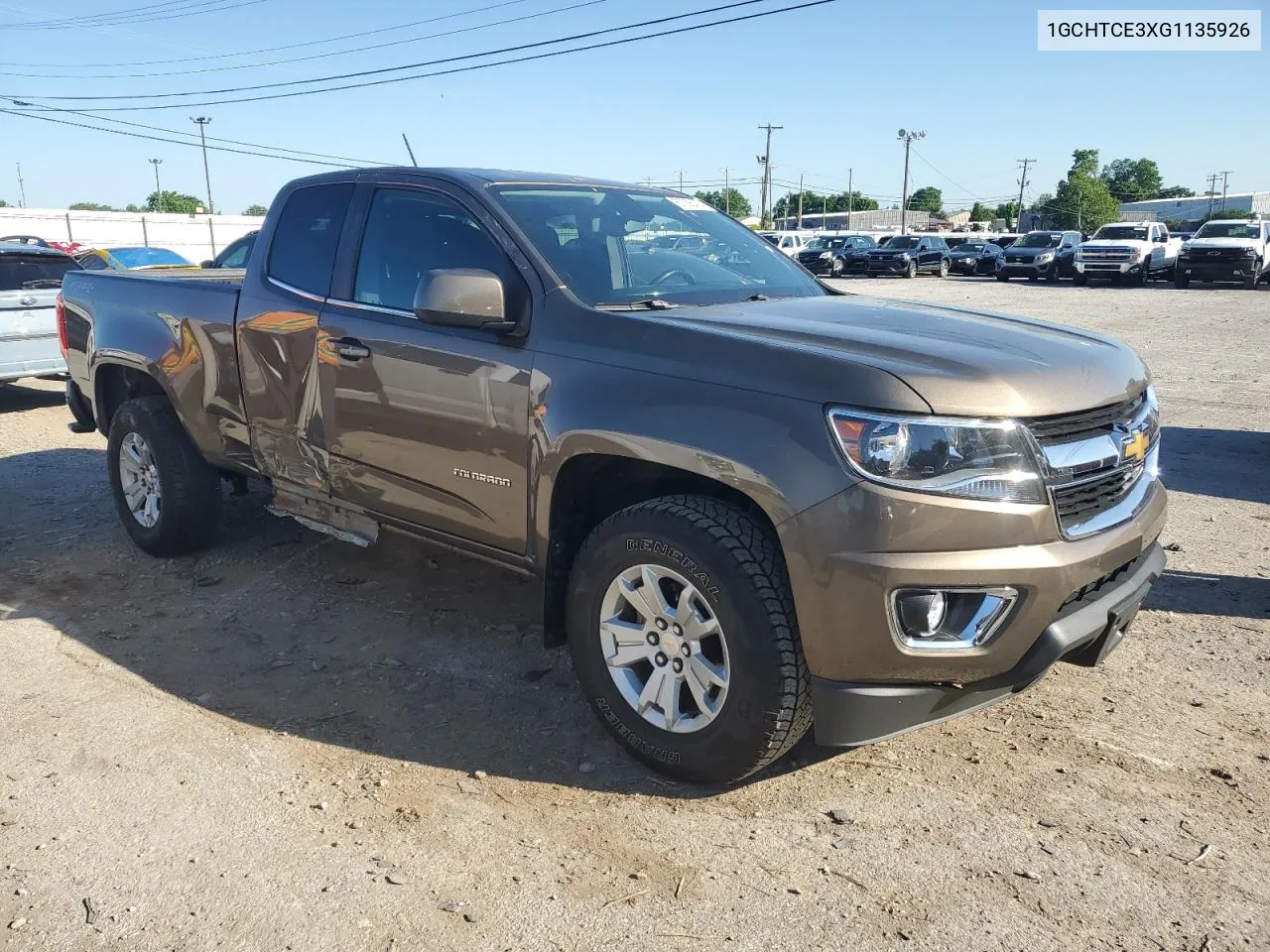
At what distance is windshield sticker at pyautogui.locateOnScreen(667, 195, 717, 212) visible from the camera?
14.8 feet

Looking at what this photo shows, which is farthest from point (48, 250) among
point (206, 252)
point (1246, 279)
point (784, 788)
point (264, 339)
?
point (206, 252)

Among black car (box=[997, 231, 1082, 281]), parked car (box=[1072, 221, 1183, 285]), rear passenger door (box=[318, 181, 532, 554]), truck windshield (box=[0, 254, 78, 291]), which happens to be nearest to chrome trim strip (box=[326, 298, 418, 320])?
rear passenger door (box=[318, 181, 532, 554])

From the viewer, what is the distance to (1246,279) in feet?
91.1

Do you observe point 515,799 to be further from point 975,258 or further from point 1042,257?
point 975,258

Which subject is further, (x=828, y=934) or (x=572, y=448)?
(x=572, y=448)

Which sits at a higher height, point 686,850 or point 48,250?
point 48,250

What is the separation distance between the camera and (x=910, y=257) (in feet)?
123

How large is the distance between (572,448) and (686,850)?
125 cm

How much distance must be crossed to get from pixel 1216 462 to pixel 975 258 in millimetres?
34487

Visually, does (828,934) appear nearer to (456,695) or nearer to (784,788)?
(784,788)

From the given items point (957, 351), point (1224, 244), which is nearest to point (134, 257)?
point (957, 351)

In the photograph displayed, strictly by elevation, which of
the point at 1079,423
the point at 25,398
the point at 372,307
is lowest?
the point at 25,398

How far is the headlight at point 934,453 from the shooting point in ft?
8.75

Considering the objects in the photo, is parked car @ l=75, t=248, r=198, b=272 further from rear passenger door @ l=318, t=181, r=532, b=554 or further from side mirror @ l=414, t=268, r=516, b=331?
side mirror @ l=414, t=268, r=516, b=331
